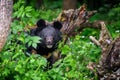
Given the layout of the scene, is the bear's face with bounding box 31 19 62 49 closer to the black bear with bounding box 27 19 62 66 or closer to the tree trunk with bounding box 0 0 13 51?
the black bear with bounding box 27 19 62 66

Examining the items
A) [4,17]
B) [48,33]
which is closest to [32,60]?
[4,17]

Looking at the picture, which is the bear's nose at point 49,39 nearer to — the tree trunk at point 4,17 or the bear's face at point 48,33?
the bear's face at point 48,33

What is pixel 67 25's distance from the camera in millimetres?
11836

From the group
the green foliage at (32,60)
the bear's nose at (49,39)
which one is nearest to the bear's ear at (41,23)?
the bear's nose at (49,39)

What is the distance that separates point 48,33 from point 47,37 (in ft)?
0.35

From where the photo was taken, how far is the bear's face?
404 inches

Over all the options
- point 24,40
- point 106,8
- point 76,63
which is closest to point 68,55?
point 76,63

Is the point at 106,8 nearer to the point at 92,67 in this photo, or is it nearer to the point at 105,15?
the point at 105,15

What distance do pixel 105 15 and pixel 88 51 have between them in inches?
437

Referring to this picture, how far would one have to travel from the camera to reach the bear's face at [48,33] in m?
10.3

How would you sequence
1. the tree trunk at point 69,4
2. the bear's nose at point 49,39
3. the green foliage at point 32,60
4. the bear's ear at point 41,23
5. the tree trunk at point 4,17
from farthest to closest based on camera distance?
1. the tree trunk at point 69,4
2. the bear's ear at point 41,23
3. the bear's nose at point 49,39
4. the green foliage at point 32,60
5. the tree trunk at point 4,17

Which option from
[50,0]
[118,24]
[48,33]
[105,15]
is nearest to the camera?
[48,33]

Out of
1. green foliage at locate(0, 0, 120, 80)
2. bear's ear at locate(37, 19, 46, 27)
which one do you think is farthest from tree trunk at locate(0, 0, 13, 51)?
bear's ear at locate(37, 19, 46, 27)

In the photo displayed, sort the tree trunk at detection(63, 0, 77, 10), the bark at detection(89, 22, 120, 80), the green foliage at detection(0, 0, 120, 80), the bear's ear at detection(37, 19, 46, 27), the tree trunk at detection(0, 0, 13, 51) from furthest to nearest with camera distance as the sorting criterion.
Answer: the tree trunk at detection(63, 0, 77, 10), the bear's ear at detection(37, 19, 46, 27), the green foliage at detection(0, 0, 120, 80), the bark at detection(89, 22, 120, 80), the tree trunk at detection(0, 0, 13, 51)
